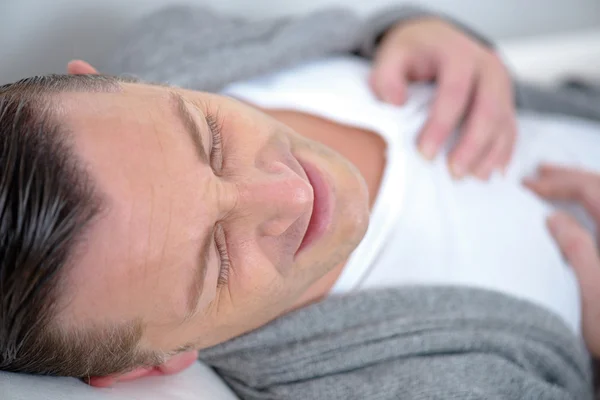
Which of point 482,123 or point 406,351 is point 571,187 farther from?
point 406,351

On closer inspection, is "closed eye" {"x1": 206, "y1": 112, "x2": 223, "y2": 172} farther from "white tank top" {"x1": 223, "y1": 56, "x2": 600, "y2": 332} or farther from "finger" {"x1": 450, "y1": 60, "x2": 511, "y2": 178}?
"finger" {"x1": 450, "y1": 60, "x2": 511, "y2": 178}

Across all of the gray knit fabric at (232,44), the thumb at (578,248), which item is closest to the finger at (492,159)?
the thumb at (578,248)

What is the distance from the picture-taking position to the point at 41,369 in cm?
56

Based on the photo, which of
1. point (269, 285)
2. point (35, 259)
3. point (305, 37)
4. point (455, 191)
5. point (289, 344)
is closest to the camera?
point (35, 259)

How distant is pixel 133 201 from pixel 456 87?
603 mm

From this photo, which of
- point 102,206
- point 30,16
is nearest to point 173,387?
point 102,206

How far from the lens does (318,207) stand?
635mm

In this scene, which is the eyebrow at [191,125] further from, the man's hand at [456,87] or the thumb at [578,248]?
the thumb at [578,248]

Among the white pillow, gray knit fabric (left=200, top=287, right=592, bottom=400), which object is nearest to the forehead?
the white pillow

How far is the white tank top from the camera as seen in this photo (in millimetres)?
791

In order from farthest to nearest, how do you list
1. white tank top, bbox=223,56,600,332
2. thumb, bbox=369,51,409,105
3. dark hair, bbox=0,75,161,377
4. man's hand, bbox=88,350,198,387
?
1. thumb, bbox=369,51,409,105
2. white tank top, bbox=223,56,600,332
3. man's hand, bbox=88,350,198,387
4. dark hair, bbox=0,75,161,377

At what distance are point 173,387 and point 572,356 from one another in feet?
1.70

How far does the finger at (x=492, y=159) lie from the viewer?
0.88 m

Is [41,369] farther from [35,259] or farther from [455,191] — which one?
[455,191]
